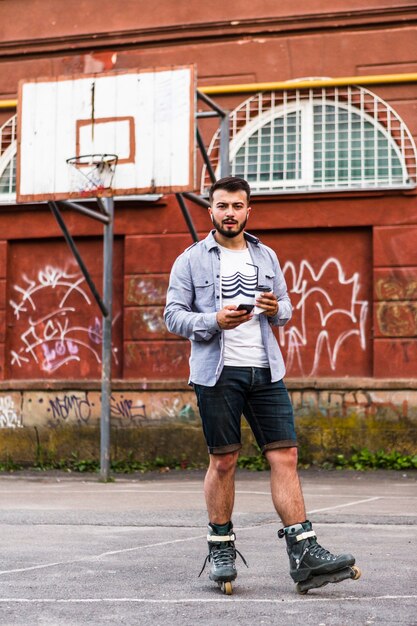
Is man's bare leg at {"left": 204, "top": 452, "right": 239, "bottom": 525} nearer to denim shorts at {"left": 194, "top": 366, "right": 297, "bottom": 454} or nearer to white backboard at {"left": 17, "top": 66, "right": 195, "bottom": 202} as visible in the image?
denim shorts at {"left": 194, "top": 366, "right": 297, "bottom": 454}

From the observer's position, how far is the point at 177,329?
509cm

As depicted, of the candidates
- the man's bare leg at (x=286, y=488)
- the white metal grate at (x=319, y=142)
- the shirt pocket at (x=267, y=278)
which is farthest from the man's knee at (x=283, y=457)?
the white metal grate at (x=319, y=142)

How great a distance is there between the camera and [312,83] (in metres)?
13.0

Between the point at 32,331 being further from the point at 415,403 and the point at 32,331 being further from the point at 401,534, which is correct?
the point at 401,534

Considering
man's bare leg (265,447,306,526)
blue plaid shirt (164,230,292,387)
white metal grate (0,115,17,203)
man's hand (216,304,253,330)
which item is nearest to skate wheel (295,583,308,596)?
man's bare leg (265,447,306,526)

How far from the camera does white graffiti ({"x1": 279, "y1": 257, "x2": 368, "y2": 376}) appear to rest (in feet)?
42.0

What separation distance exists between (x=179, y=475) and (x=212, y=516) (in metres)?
7.40

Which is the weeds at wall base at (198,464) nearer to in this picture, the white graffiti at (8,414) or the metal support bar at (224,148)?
the white graffiti at (8,414)

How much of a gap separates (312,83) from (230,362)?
857 centimetres

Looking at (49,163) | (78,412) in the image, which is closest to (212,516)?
(49,163)

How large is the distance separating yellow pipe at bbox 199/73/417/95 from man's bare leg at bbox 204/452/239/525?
8.58m

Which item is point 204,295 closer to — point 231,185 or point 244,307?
point 244,307

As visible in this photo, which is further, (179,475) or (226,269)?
(179,475)

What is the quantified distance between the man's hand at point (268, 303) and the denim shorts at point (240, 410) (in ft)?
0.90
